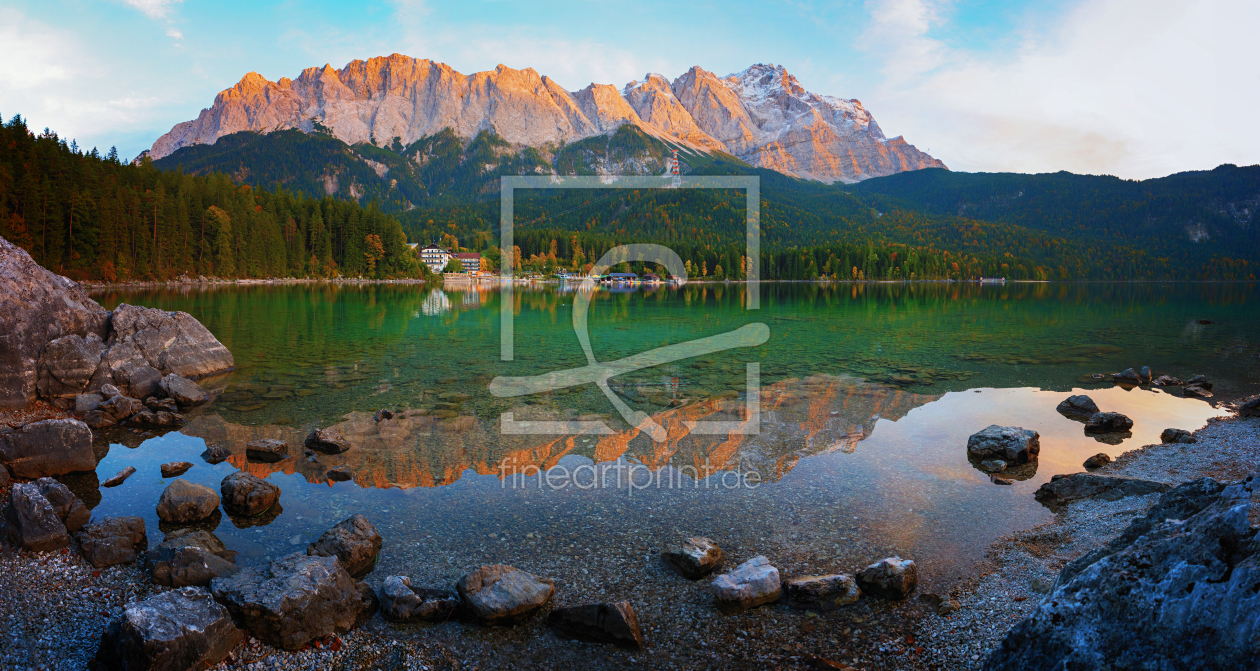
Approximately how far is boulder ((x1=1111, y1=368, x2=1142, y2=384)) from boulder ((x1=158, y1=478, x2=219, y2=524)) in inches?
1145

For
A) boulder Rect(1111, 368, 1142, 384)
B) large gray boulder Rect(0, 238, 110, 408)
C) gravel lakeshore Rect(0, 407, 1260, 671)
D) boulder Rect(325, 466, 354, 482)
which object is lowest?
gravel lakeshore Rect(0, 407, 1260, 671)

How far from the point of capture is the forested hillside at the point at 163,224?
2997 inches

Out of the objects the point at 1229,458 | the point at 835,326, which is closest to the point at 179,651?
the point at 1229,458

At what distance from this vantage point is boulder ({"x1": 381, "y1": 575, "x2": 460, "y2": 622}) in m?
6.91

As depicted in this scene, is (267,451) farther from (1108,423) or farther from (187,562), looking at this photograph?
(1108,423)

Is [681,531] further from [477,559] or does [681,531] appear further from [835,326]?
[835,326]

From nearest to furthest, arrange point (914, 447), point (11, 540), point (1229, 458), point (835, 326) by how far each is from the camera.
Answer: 1. point (11, 540)
2. point (1229, 458)
3. point (914, 447)
4. point (835, 326)

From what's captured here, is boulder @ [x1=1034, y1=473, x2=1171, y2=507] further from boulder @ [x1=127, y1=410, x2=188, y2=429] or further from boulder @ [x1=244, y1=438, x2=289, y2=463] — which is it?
boulder @ [x1=127, y1=410, x2=188, y2=429]

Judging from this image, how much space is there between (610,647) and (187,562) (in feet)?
18.7

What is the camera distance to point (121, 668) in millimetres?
5613

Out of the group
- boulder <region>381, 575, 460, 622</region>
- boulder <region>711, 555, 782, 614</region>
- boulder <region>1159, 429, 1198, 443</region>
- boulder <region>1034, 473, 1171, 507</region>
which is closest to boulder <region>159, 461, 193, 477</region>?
boulder <region>381, 575, 460, 622</region>

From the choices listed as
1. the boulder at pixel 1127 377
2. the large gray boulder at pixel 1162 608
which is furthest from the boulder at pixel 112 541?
the boulder at pixel 1127 377

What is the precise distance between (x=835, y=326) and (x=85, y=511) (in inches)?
1774

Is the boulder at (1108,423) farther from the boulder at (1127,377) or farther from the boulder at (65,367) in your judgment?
the boulder at (65,367)
